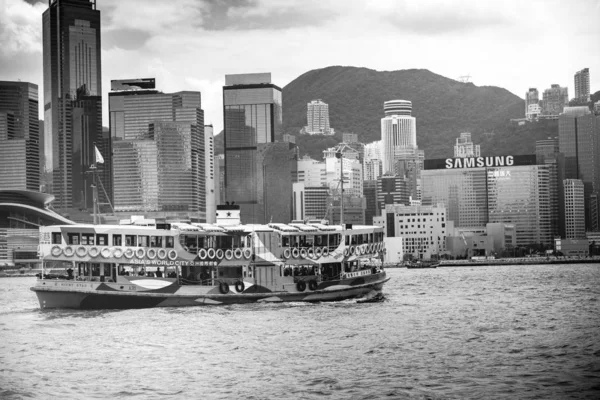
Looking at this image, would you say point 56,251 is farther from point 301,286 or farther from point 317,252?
point 317,252

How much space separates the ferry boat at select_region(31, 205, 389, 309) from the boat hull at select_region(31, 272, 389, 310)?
6cm

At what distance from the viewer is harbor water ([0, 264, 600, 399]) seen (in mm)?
30281

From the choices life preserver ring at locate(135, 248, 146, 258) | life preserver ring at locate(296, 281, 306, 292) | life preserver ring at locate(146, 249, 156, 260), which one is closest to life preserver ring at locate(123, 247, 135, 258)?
life preserver ring at locate(135, 248, 146, 258)

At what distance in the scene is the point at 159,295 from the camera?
54.1 m

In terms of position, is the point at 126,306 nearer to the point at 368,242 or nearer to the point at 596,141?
the point at 368,242

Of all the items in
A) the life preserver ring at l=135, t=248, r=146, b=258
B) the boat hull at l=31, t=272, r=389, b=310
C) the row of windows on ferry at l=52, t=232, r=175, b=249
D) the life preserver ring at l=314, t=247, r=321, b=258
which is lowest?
the boat hull at l=31, t=272, r=389, b=310

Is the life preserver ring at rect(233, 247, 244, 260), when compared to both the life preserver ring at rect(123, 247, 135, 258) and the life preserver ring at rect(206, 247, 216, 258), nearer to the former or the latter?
the life preserver ring at rect(206, 247, 216, 258)

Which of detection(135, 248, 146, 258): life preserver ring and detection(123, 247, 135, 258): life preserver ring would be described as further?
detection(135, 248, 146, 258): life preserver ring

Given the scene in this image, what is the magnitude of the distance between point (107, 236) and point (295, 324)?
44.5ft

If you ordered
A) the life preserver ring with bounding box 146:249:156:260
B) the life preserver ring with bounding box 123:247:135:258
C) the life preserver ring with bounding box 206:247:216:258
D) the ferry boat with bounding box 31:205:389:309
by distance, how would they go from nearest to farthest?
the ferry boat with bounding box 31:205:389:309
the life preserver ring with bounding box 123:247:135:258
the life preserver ring with bounding box 146:249:156:260
the life preserver ring with bounding box 206:247:216:258

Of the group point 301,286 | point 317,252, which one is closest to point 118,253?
point 301,286

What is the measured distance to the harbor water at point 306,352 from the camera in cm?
3028

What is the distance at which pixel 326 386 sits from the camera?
30.6 m

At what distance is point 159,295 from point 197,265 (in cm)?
291
